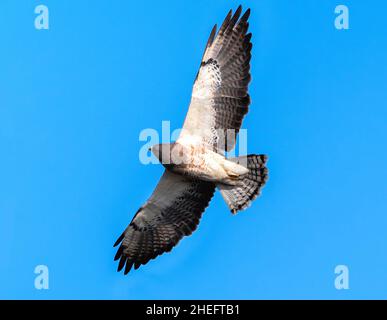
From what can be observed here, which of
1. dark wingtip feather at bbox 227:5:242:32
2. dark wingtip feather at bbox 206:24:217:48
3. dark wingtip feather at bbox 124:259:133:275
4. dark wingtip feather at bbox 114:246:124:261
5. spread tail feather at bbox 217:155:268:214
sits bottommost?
dark wingtip feather at bbox 124:259:133:275

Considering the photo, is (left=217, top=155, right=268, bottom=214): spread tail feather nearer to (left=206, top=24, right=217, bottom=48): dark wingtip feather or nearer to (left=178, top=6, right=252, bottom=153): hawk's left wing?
(left=178, top=6, right=252, bottom=153): hawk's left wing

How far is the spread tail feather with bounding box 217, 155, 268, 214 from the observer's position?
13039 mm

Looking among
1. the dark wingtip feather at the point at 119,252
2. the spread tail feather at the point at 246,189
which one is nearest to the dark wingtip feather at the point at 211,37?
the spread tail feather at the point at 246,189

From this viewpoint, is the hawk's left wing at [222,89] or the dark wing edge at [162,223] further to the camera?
the dark wing edge at [162,223]

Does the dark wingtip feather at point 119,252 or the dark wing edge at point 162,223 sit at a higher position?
the dark wing edge at point 162,223

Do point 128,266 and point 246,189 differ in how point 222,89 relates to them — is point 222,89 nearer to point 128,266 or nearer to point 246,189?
point 246,189

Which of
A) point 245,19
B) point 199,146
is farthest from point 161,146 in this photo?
point 245,19

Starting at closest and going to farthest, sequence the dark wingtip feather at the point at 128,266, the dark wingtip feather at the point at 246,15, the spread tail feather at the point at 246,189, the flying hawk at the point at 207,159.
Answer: the flying hawk at the point at 207,159, the dark wingtip feather at the point at 246,15, the spread tail feather at the point at 246,189, the dark wingtip feather at the point at 128,266

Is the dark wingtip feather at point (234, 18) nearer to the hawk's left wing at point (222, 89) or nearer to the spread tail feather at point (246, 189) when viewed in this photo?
the hawk's left wing at point (222, 89)

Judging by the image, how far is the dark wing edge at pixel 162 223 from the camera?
13.2m

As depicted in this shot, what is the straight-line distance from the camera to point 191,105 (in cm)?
1250

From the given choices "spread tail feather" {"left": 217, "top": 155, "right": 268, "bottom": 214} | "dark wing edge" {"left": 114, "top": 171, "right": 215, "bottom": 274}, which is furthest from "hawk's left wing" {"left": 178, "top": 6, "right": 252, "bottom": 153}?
"dark wing edge" {"left": 114, "top": 171, "right": 215, "bottom": 274}

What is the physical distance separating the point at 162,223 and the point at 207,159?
162 centimetres

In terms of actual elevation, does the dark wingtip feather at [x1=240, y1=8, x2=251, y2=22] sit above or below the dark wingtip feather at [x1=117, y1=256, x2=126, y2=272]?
above
